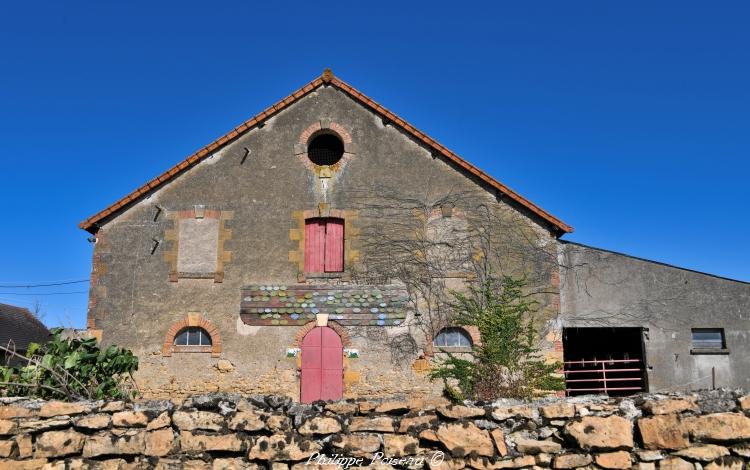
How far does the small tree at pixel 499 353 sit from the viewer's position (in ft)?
43.1

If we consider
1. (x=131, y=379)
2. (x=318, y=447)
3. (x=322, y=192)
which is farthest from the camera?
(x=322, y=192)

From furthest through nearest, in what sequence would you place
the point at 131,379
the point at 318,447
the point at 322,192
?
the point at 322,192 < the point at 131,379 < the point at 318,447

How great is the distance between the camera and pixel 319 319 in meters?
13.5

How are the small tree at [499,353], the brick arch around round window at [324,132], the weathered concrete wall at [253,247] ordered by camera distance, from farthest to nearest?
the brick arch around round window at [324,132] < the weathered concrete wall at [253,247] < the small tree at [499,353]

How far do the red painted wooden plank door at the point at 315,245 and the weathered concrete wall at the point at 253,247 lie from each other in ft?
0.93

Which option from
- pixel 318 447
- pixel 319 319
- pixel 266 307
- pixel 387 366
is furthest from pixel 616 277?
pixel 318 447

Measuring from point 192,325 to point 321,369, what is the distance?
9.36 feet

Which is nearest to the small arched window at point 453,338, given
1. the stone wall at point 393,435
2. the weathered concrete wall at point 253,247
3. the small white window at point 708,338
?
the weathered concrete wall at point 253,247

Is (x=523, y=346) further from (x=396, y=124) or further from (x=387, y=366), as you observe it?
(x=396, y=124)

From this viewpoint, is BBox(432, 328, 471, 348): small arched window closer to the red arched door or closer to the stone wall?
the red arched door

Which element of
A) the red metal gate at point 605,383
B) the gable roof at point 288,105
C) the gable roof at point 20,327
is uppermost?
the gable roof at point 288,105

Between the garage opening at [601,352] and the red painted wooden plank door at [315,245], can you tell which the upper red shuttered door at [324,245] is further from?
the garage opening at [601,352]

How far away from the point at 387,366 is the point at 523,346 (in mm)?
2810

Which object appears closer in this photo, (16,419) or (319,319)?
(16,419)
